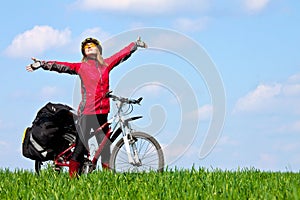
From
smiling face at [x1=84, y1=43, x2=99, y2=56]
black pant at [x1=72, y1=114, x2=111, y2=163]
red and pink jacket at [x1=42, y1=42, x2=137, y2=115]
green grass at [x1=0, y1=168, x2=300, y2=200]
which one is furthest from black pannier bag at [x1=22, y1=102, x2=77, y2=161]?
smiling face at [x1=84, y1=43, x2=99, y2=56]

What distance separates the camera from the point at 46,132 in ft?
31.3

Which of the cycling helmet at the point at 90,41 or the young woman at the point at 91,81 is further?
the cycling helmet at the point at 90,41

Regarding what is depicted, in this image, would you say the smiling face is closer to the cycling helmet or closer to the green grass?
the cycling helmet

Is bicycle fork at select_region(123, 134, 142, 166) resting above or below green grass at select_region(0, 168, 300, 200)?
above

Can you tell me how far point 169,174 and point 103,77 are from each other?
1959 millimetres

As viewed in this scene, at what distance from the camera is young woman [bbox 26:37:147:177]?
29.8ft

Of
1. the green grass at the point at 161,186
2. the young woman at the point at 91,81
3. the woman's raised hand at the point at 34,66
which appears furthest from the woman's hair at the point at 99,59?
the green grass at the point at 161,186

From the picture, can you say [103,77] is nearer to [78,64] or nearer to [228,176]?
[78,64]

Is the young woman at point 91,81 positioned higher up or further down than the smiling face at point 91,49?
further down

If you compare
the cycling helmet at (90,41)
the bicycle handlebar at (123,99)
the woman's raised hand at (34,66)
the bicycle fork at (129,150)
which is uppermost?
the cycling helmet at (90,41)

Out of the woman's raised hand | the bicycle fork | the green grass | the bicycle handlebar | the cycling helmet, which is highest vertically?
the cycling helmet

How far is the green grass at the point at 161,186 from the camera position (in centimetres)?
614

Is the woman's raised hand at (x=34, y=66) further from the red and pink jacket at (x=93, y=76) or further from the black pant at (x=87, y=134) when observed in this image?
the black pant at (x=87, y=134)

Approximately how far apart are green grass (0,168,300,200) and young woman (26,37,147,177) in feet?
2.41
